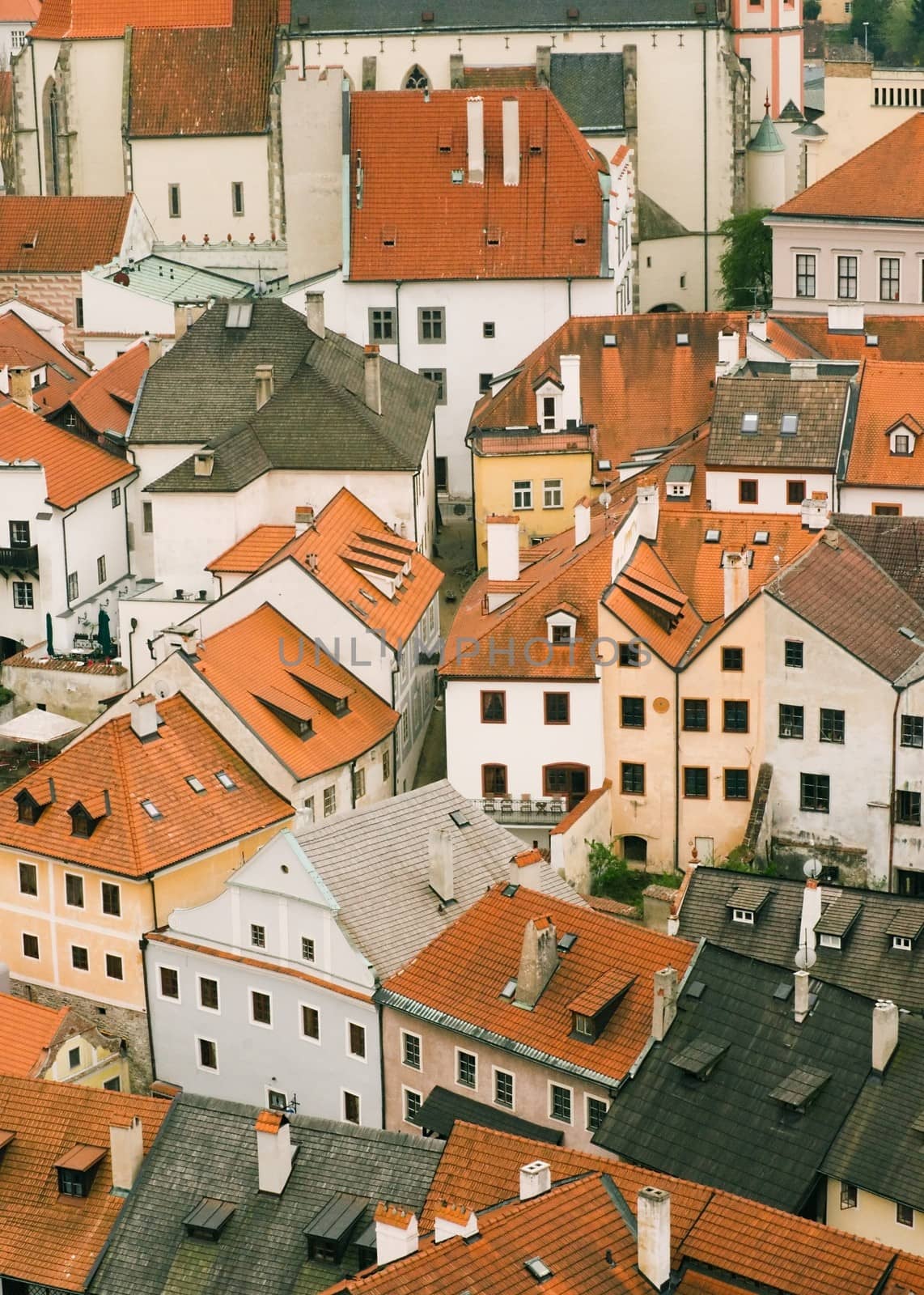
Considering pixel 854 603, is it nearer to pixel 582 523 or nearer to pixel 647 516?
pixel 647 516

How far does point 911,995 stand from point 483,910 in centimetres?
1046

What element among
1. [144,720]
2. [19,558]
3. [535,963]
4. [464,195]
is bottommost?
[535,963]

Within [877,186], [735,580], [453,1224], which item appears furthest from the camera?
[877,186]

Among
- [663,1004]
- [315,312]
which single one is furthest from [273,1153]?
[315,312]

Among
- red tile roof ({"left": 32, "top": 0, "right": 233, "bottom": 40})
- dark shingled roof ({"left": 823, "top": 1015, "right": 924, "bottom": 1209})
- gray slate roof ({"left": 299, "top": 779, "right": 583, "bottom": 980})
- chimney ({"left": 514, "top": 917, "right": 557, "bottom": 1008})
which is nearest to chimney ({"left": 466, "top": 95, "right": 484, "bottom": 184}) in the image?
red tile roof ({"left": 32, "top": 0, "right": 233, "bottom": 40})

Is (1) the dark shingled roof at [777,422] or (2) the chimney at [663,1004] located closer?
(2) the chimney at [663,1004]

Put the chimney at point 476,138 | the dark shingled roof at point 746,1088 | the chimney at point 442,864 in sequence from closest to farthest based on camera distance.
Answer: the dark shingled roof at point 746,1088 < the chimney at point 442,864 < the chimney at point 476,138

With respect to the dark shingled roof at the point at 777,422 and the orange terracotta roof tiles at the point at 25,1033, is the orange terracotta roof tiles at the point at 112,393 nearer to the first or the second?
the dark shingled roof at the point at 777,422

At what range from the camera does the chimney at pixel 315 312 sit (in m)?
105

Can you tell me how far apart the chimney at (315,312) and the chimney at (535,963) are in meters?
39.9

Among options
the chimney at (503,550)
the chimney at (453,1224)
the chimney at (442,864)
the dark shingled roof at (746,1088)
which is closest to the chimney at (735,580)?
the chimney at (503,550)

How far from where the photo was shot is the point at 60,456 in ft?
334

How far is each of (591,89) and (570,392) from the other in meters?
31.7

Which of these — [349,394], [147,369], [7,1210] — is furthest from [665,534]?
[7,1210]
